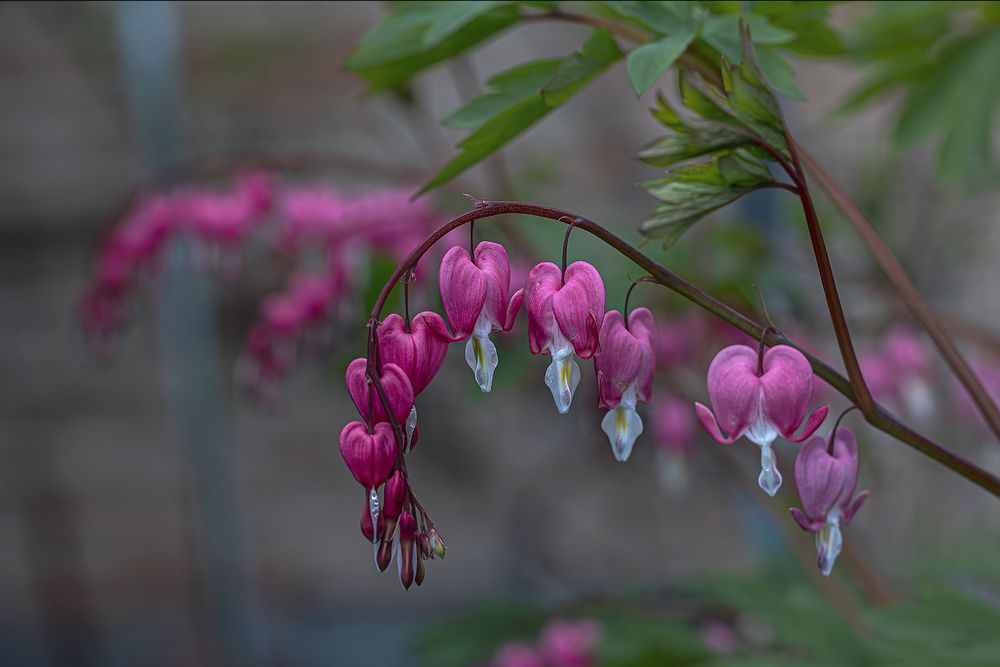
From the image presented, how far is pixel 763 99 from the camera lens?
0.50m

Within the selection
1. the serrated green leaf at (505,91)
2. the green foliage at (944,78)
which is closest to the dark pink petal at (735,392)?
the serrated green leaf at (505,91)

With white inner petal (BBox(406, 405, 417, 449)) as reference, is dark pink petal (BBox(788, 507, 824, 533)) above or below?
below

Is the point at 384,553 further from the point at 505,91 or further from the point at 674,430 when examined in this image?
the point at 674,430

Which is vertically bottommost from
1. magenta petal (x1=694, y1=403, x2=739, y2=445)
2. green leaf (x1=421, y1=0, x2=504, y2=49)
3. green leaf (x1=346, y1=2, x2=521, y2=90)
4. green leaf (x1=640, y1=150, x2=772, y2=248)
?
magenta petal (x1=694, y1=403, x2=739, y2=445)

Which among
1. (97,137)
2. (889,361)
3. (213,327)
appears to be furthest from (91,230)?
(889,361)

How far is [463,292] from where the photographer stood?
1.69ft

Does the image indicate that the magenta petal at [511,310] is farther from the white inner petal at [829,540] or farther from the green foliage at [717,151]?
the white inner petal at [829,540]

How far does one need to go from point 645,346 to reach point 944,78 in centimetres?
65

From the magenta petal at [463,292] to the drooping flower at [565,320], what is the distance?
0.10ft

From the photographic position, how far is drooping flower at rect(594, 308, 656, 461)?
536 millimetres

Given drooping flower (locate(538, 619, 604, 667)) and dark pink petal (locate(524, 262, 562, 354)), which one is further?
drooping flower (locate(538, 619, 604, 667))

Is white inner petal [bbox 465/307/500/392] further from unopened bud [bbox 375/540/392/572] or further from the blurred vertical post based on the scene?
the blurred vertical post

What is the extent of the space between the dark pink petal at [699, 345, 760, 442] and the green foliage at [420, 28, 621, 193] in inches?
7.6

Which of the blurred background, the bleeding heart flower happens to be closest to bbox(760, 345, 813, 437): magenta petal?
the bleeding heart flower
